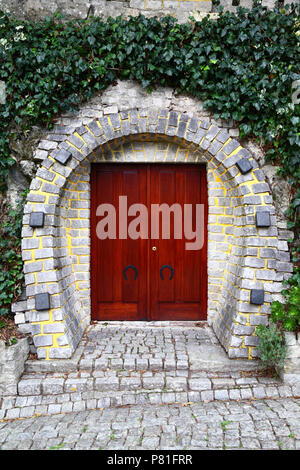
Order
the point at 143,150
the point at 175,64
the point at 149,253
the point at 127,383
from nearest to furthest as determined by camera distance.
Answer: the point at 127,383 → the point at 175,64 → the point at 143,150 → the point at 149,253

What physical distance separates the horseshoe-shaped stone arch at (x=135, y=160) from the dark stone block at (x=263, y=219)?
11 millimetres

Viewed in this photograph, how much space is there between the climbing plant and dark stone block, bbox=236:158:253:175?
0.90 feet

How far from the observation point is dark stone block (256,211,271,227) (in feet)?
11.1

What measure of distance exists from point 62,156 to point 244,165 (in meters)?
2.07

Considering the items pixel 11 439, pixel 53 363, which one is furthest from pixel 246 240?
pixel 11 439

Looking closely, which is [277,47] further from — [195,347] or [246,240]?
[195,347]

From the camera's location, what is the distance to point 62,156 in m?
3.45

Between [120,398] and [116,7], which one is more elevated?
[116,7]

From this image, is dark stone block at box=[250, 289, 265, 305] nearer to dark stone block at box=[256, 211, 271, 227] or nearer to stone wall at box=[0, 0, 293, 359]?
stone wall at box=[0, 0, 293, 359]

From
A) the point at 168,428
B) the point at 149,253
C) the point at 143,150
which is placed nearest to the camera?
the point at 168,428

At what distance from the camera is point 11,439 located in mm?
2627

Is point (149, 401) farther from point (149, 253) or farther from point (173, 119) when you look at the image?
point (173, 119)

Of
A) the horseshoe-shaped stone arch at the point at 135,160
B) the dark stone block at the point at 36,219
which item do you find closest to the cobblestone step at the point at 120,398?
the horseshoe-shaped stone arch at the point at 135,160

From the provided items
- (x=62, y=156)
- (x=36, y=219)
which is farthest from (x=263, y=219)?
(x=36, y=219)
